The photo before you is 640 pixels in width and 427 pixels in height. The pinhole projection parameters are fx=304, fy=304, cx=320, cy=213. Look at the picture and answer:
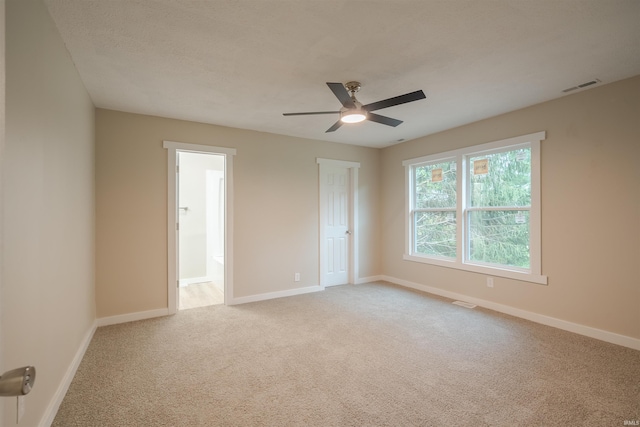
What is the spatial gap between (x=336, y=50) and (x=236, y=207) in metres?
2.64

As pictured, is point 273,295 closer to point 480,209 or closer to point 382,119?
point 382,119

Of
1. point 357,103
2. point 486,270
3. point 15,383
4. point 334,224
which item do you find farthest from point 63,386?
point 486,270

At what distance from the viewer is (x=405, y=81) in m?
2.88

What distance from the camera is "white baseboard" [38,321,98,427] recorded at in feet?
6.01

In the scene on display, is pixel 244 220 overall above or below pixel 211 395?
above

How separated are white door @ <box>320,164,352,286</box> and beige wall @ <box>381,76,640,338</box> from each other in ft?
7.71

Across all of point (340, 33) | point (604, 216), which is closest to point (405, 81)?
point (340, 33)

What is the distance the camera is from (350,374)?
2416 mm

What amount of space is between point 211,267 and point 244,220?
6.77ft

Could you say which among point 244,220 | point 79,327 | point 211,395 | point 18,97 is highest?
point 18,97

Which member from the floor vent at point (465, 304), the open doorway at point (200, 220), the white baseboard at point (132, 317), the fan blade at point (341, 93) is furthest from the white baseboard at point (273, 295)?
the fan blade at point (341, 93)

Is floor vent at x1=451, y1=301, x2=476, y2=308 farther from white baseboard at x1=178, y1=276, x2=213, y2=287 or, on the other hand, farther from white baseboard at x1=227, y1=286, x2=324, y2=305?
white baseboard at x1=178, y1=276, x2=213, y2=287

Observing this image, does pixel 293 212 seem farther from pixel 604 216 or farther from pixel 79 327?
pixel 604 216

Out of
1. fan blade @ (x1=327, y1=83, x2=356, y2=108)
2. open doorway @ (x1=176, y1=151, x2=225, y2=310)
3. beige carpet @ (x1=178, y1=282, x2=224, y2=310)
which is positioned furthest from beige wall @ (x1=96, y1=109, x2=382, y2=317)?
fan blade @ (x1=327, y1=83, x2=356, y2=108)
